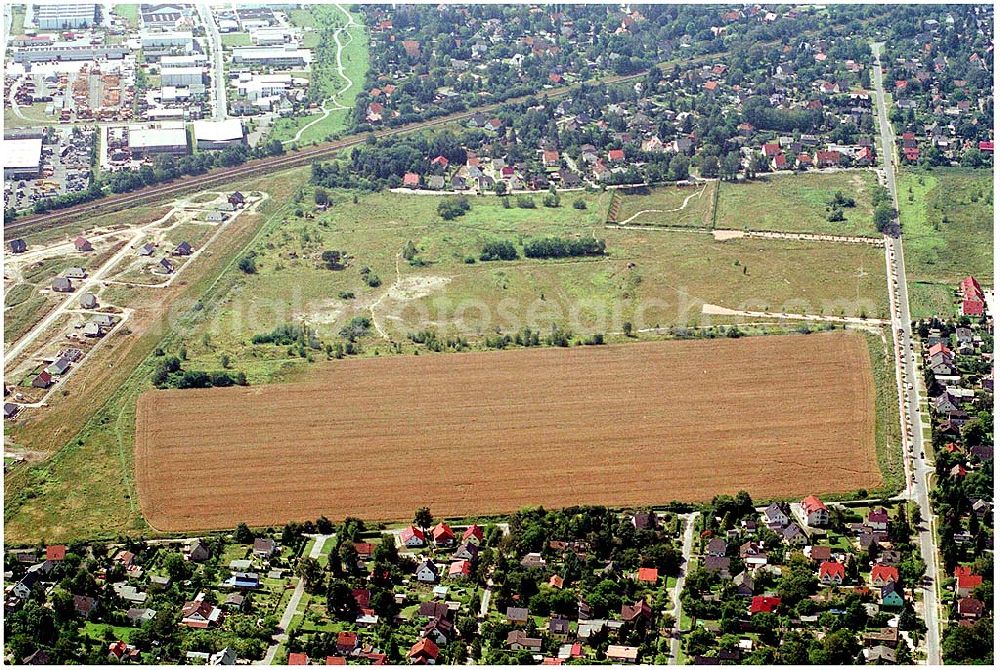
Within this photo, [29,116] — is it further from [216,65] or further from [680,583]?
[680,583]

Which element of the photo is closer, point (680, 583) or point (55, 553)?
point (680, 583)

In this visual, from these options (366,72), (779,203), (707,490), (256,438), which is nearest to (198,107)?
(366,72)

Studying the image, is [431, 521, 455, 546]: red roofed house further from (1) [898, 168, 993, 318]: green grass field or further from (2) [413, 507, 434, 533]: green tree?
(1) [898, 168, 993, 318]: green grass field

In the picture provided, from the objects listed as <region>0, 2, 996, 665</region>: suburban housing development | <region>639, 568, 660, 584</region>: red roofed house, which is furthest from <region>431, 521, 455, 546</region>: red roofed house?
<region>639, 568, 660, 584</region>: red roofed house

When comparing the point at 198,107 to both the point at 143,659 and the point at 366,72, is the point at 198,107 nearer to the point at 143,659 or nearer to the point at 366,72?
the point at 366,72

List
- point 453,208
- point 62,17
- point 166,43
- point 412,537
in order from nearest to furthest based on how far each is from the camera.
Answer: point 412,537 < point 453,208 < point 166,43 < point 62,17

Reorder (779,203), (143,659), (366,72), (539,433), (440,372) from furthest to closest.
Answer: (366,72) → (779,203) → (440,372) → (539,433) → (143,659)

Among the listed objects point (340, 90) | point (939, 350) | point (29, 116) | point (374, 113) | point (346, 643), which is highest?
point (340, 90)

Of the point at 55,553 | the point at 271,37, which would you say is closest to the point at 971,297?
the point at 55,553
